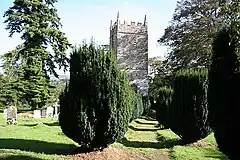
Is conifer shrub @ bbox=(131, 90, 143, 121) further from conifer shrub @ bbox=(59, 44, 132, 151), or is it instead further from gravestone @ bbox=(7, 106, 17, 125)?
conifer shrub @ bbox=(59, 44, 132, 151)

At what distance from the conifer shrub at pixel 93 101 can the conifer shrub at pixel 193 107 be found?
5.87 m

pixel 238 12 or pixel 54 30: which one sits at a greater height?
pixel 54 30

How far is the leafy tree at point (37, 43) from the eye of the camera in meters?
45.3

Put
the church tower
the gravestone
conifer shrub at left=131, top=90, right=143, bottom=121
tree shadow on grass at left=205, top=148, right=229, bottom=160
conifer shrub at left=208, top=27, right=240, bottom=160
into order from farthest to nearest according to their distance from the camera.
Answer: the church tower, conifer shrub at left=131, top=90, right=143, bottom=121, the gravestone, tree shadow on grass at left=205, top=148, right=229, bottom=160, conifer shrub at left=208, top=27, right=240, bottom=160

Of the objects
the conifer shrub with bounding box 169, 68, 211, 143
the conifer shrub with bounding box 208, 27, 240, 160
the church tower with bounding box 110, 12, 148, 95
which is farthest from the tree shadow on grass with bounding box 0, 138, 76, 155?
the church tower with bounding box 110, 12, 148, 95

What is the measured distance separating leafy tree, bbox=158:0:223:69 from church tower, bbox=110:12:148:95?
111 feet

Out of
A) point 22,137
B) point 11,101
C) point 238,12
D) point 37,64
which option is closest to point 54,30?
point 37,64

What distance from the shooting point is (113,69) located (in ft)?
47.6

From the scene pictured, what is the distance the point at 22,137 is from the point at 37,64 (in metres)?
28.2

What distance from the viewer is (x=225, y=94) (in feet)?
30.0

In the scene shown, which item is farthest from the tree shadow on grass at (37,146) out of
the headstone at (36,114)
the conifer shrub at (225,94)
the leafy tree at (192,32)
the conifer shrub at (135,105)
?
the leafy tree at (192,32)

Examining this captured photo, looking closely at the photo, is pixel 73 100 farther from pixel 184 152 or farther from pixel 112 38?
pixel 112 38

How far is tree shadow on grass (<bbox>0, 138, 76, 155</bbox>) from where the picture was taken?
14.3 meters

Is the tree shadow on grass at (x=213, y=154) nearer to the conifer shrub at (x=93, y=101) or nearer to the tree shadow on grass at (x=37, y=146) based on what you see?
the conifer shrub at (x=93, y=101)
